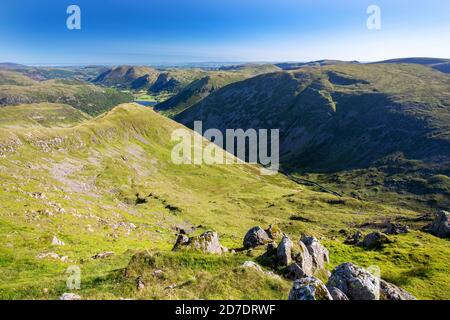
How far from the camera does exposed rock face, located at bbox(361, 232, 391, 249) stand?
201ft

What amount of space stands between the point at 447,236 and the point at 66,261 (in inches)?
3223

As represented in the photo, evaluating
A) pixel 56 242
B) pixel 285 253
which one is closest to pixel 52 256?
pixel 56 242

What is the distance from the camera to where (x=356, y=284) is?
85.6ft

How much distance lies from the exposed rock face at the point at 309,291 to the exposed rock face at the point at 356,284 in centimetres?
444

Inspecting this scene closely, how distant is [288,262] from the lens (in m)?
33.3

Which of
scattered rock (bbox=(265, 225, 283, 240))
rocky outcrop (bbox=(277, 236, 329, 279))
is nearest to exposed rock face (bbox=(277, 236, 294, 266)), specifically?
rocky outcrop (bbox=(277, 236, 329, 279))

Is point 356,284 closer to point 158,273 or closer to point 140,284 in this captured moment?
point 158,273

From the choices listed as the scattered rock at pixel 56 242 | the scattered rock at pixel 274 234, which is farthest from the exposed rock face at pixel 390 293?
the scattered rock at pixel 56 242

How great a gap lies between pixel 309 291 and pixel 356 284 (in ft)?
24.7

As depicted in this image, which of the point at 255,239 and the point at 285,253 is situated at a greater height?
the point at 285,253

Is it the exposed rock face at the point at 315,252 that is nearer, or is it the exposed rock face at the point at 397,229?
the exposed rock face at the point at 315,252

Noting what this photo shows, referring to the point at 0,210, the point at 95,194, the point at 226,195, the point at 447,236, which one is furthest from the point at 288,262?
the point at 226,195

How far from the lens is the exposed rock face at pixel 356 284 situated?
25.8m

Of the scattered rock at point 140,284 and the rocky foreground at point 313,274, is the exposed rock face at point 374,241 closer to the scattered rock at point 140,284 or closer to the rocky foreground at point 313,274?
the rocky foreground at point 313,274
